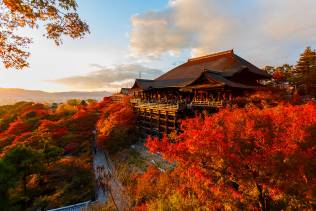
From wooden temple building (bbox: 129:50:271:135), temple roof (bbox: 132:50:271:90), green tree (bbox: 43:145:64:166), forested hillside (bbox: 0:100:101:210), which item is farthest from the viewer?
temple roof (bbox: 132:50:271:90)

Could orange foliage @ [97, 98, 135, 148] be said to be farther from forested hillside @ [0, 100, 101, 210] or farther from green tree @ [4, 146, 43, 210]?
green tree @ [4, 146, 43, 210]

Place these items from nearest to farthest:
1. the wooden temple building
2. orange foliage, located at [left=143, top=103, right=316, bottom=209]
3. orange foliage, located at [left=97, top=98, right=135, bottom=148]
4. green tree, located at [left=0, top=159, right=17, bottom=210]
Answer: orange foliage, located at [left=143, top=103, right=316, bottom=209]
green tree, located at [left=0, top=159, right=17, bottom=210]
the wooden temple building
orange foliage, located at [left=97, top=98, right=135, bottom=148]

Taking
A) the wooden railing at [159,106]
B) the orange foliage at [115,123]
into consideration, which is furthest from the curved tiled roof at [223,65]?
the orange foliage at [115,123]

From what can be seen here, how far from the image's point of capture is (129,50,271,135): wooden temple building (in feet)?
66.4

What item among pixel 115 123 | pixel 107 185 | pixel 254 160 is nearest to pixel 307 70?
pixel 115 123

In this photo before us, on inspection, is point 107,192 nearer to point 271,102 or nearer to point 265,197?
point 265,197

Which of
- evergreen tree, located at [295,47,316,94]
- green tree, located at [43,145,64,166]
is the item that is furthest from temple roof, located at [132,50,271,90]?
green tree, located at [43,145,64,166]

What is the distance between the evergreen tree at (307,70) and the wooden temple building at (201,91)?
22.3 feet

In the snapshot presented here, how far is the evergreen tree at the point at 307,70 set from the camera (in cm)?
2739

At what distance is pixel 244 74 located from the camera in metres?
24.5

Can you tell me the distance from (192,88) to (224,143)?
14194 millimetres

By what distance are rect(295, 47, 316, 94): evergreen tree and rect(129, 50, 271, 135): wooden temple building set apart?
6797 mm

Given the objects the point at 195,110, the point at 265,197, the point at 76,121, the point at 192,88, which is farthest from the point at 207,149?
the point at 76,121

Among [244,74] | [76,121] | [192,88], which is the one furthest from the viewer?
[76,121]
